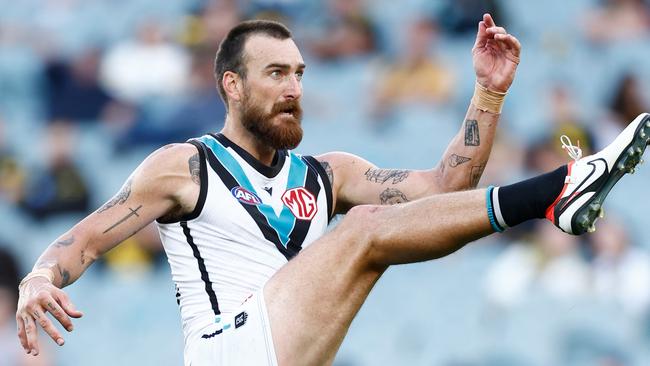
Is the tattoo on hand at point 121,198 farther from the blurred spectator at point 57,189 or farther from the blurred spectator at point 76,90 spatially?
the blurred spectator at point 76,90

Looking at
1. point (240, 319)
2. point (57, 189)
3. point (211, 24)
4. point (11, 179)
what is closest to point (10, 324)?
point (57, 189)

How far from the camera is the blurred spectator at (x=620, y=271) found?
10.7m

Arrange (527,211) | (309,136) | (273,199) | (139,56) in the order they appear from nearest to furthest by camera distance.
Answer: (527,211)
(273,199)
(309,136)
(139,56)

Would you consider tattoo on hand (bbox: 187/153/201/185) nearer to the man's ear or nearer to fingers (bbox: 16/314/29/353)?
the man's ear

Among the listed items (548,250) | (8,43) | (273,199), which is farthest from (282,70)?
(8,43)

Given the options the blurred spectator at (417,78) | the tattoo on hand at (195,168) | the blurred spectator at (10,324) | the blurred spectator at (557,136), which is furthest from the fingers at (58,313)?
the blurred spectator at (417,78)

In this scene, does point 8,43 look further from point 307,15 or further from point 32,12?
point 307,15

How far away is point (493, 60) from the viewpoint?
7.04m

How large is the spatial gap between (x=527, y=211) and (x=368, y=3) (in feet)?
28.3

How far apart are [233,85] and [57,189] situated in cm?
575

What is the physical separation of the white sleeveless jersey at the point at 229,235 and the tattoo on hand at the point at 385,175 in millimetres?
520

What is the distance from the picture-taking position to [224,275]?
6.84 meters

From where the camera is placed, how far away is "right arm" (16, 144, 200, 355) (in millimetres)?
6481

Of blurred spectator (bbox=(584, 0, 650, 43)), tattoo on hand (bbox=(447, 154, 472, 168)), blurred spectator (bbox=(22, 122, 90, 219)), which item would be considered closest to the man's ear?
tattoo on hand (bbox=(447, 154, 472, 168))
